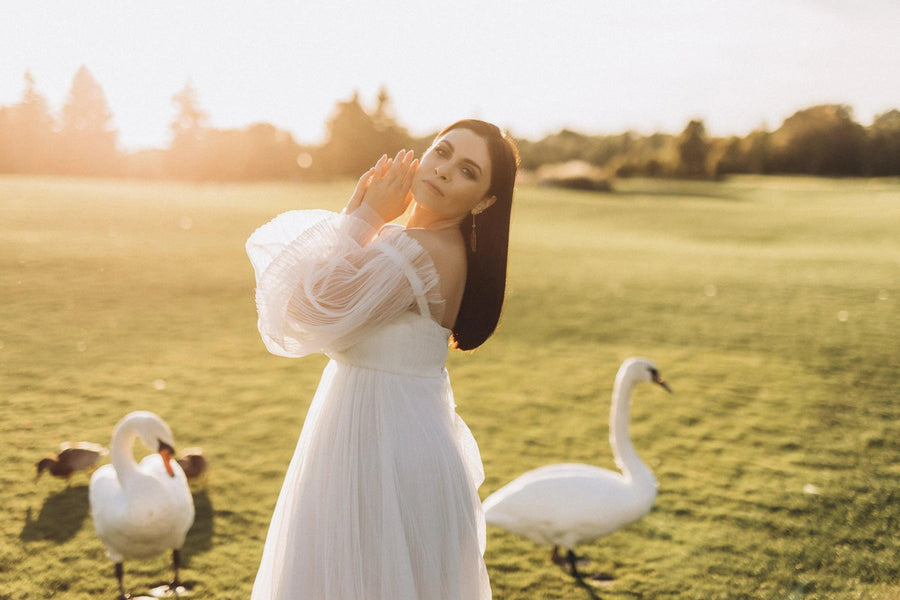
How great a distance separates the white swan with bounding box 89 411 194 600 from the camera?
455cm

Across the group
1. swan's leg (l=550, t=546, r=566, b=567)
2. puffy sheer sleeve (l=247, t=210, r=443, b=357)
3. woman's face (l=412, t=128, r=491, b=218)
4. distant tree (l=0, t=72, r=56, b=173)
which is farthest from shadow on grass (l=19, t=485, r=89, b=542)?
distant tree (l=0, t=72, r=56, b=173)

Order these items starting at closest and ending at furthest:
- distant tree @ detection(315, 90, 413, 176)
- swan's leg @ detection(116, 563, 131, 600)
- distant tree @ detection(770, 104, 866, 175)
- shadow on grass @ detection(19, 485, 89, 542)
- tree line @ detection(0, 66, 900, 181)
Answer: swan's leg @ detection(116, 563, 131, 600)
shadow on grass @ detection(19, 485, 89, 542)
distant tree @ detection(770, 104, 866, 175)
tree line @ detection(0, 66, 900, 181)
distant tree @ detection(315, 90, 413, 176)

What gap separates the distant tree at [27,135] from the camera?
42.5 meters

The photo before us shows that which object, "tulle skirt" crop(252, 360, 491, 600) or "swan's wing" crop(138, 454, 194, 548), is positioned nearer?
"tulle skirt" crop(252, 360, 491, 600)

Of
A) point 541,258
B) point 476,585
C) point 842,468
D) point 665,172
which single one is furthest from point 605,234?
point 665,172

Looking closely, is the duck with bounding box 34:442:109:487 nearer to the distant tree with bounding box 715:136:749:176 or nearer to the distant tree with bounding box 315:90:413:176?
the distant tree with bounding box 715:136:749:176

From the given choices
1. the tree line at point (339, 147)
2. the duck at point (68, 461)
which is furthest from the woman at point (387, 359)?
the tree line at point (339, 147)

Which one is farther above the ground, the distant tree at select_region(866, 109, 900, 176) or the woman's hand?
the distant tree at select_region(866, 109, 900, 176)

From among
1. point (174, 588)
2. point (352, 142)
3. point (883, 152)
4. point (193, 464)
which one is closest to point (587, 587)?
point (174, 588)

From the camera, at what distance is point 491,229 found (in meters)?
2.89

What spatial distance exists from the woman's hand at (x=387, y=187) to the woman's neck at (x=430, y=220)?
14cm

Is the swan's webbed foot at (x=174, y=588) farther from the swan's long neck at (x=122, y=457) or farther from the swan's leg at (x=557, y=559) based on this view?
the swan's leg at (x=557, y=559)

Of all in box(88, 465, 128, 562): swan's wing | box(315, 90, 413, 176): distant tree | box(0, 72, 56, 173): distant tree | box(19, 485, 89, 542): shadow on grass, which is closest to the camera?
box(88, 465, 128, 562): swan's wing

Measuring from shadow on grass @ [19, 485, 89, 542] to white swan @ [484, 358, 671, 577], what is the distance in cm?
340
